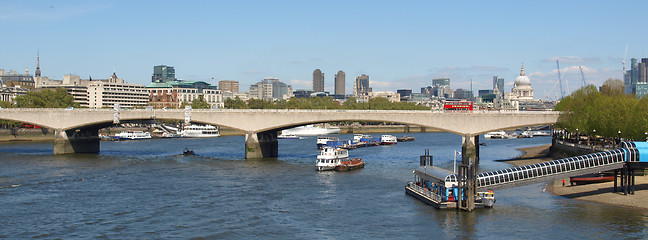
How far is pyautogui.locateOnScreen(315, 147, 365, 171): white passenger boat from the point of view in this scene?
77.1 m

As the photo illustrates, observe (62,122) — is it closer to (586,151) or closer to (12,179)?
(12,179)

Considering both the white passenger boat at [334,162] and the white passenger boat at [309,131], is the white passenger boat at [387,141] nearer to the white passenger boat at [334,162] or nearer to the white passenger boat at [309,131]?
the white passenger boat at [309,131]

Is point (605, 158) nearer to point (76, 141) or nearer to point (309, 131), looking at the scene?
point (76, 141)

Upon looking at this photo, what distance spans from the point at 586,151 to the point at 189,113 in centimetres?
5054

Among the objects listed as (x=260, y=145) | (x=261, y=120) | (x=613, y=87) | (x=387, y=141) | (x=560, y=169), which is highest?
(x=613, y=87)

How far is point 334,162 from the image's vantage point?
78750 mm

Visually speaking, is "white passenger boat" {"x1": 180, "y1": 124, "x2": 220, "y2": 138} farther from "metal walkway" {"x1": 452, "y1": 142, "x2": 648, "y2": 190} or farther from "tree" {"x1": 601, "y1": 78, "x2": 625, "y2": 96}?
"metal walkway" {"x1": 452, "y1": 142, "x2": 648, "y2": 190}

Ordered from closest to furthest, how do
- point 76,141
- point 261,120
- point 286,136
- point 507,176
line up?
point 507,176 → point 261,120 → point 76,141 → point 286,136

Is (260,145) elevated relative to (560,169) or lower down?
lower down

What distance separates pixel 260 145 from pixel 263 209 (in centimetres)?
4474

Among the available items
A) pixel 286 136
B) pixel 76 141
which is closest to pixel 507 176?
pixel 76 141

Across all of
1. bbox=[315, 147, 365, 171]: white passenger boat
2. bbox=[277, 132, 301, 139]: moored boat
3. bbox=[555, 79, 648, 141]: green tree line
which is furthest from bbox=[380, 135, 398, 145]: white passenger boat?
bbox=[315, 147, 365, 171]: white passenger boat

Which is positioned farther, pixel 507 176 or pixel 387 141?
pixel 387 141

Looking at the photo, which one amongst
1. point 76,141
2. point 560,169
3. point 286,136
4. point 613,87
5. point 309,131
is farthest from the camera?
point 309,131
